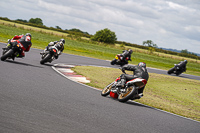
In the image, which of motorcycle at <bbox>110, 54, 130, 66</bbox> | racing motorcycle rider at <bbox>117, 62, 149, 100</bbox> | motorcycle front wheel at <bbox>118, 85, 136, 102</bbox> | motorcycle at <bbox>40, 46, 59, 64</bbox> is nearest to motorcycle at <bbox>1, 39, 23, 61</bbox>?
motorcycle at <bbox>40, 46, 59, 64</bbox>

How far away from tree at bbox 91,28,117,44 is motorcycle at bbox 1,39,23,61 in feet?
309

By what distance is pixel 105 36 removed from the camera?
10869 cm

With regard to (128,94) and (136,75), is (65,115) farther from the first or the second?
(136,75)

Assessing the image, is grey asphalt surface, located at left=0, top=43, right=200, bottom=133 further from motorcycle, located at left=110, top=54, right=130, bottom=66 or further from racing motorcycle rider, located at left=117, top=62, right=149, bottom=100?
motorcycle, located at left=110, top=54, right=130, bottom=66

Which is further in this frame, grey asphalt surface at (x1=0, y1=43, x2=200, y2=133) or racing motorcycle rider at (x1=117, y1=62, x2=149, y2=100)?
racing motorcycle rider at (x1=117, y1=62, x2=149, y2=100)

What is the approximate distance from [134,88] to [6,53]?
23.1 feet

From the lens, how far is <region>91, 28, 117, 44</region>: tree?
108 metres

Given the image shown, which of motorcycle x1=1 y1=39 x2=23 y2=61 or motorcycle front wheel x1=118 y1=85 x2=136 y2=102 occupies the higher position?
motorcycle x1=1 y1=39 x2=23 y2=61

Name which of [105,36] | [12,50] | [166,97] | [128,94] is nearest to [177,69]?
[166,97]

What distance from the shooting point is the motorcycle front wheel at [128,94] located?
9.02 m

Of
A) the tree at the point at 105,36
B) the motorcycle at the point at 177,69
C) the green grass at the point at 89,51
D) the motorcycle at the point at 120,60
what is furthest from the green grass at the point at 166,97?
the tree at the point at 105,36

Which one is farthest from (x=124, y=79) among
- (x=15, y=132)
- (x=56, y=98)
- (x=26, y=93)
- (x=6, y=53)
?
(x=6, y=53)

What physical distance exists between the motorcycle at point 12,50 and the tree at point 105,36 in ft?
309

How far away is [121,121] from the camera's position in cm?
671
